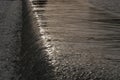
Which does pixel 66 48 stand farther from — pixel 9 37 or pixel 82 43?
pixel 9 37

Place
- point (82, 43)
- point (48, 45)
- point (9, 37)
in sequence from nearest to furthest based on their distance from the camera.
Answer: point (48, 45)
point (82, 43)
point (9, 37)

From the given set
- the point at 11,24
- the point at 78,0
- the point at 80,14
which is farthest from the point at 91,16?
the point at 78,0

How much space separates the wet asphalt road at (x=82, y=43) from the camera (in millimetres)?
4199

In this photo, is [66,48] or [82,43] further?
A: [82,43]

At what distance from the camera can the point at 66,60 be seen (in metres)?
4.65

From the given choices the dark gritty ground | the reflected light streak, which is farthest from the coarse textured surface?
the reflected light streak

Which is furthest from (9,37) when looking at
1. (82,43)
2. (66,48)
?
(66,48)

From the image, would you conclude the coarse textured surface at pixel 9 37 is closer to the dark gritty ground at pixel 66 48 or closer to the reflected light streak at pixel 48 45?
the dark gritty ground at pixel 66 48

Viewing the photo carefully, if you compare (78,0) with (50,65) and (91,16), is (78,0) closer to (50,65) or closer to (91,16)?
(91,16)

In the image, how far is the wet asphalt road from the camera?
4199mm

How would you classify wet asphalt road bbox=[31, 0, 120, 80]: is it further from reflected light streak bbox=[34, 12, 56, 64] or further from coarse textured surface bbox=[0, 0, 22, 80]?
coarse textured surface bbox=[0, 0, 22, 80]

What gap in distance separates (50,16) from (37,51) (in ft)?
11.9

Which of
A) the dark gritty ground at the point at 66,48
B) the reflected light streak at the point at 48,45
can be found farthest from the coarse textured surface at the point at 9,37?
the reflected light streak at the point at 48,45

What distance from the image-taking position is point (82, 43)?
5734 mm
